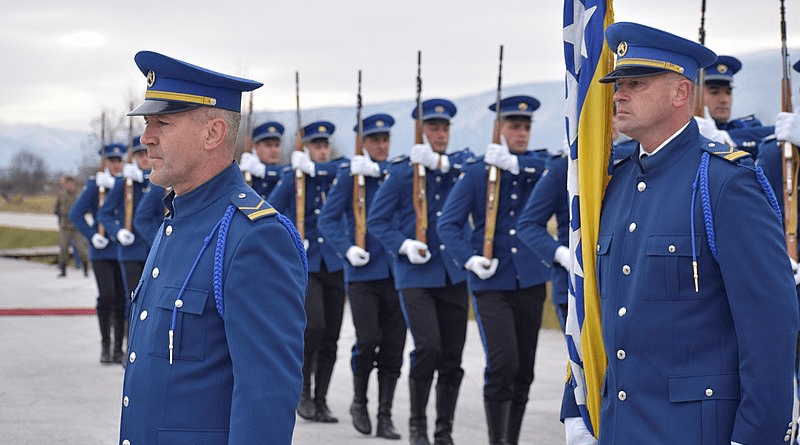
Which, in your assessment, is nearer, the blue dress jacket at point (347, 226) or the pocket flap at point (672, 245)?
the pocket flap at point (672, 245)

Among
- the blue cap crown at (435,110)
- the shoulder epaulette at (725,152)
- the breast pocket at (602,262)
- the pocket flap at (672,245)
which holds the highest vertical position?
the blue cap crown at (435,110)

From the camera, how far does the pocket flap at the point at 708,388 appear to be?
357cm

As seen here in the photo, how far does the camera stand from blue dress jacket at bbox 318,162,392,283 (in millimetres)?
9125

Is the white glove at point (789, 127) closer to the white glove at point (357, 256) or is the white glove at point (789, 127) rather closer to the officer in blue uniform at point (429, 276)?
the officer in blue uniform at point (429, 276)

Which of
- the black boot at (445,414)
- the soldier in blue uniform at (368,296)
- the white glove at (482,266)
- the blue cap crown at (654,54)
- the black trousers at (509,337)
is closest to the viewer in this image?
the blue cap crown at (654,54)

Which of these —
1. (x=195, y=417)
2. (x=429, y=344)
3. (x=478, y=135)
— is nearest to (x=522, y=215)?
(x=429, y=344)

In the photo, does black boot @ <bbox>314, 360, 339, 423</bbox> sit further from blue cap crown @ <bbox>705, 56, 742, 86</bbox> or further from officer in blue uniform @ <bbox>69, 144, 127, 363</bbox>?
blue cap crown @ <bbox>705, 56, 742, 86</bbox>

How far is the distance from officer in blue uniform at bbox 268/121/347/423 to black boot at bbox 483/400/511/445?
1753mm

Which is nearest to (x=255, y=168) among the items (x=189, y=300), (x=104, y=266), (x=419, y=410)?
(x=104, y=266)

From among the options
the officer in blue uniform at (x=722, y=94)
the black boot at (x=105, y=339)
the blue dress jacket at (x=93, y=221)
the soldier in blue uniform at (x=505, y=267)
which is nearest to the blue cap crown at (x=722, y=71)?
the officer in blue uniform at (x=722, y=94)

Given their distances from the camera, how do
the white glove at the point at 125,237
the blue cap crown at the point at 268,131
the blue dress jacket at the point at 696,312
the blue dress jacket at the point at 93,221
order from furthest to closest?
the blue dress jacket at the point at 93,221 < the white glove at the point at 125,237 < the blue cap crown at the point at 268,131 < the blue dress jacket at the point at 696,312

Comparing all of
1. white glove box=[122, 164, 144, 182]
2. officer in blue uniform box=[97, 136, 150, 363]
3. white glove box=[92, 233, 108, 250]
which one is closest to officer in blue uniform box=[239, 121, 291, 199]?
officer in blue uniform box=[97, 136, 150, 363]

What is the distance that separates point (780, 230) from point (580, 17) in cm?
113

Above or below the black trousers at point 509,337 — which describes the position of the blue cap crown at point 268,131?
above
